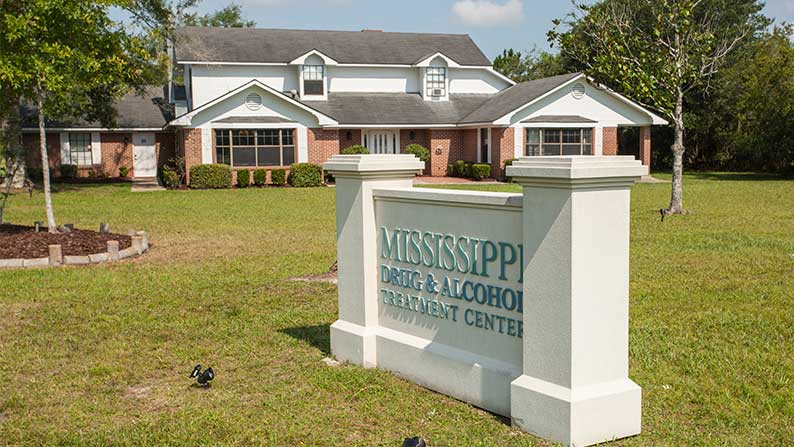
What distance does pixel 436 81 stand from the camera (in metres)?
39.1

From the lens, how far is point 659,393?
619 centimetres

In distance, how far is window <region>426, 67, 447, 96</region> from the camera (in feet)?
128

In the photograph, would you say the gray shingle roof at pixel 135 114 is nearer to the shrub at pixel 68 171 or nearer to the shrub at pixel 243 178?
the shrub at pixel 68 171

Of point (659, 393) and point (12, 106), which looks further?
point (12, 106)

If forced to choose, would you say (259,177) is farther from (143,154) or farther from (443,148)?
(443,148)

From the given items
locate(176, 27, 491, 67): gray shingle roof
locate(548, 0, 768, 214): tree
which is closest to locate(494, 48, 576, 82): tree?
locate(176, 27, 491, 67): gray shingle roof

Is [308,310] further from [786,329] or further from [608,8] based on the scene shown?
[608,8]

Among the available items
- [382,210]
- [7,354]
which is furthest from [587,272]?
[7,354]

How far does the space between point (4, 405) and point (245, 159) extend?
91.4 ft

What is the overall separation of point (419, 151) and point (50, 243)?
918 inches

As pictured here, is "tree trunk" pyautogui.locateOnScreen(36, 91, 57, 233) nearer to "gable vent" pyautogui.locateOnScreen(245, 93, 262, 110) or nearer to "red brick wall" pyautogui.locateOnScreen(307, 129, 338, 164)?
"gable vent" pyautogui.locateOnScreen(245, 93, 262, 110)

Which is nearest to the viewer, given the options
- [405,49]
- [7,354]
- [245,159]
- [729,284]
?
[7,354]

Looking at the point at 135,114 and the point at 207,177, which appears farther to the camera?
the point at 135,114

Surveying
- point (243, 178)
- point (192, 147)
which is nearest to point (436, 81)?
point (243, 178)
